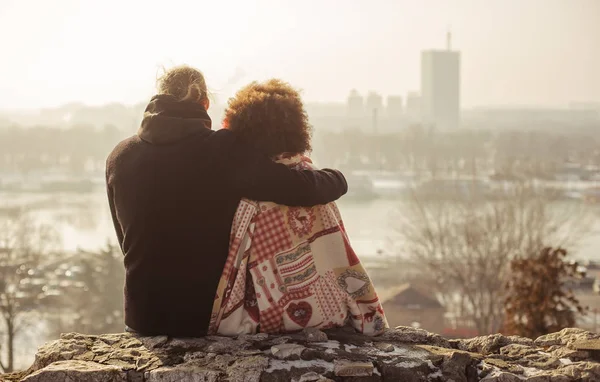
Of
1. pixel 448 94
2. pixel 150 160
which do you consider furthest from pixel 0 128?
pixel 150 160

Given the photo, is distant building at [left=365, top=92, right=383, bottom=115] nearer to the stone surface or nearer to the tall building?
the tall building

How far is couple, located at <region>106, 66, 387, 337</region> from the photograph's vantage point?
9.30ft

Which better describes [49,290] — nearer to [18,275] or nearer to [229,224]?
[18,275]

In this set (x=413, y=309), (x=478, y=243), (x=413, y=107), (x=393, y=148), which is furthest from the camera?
(x=413, y=107)

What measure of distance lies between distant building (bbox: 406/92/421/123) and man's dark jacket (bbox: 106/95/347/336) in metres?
45.1

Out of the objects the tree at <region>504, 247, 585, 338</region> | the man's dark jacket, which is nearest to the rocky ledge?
the man's dark jacket

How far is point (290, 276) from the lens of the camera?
291cm

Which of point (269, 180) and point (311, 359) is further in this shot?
point (269, 180)

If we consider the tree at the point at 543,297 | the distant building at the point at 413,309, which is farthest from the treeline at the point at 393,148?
the tree at the point at 543,297

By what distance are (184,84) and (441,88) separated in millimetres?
45061

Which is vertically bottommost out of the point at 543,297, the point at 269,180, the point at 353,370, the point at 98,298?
the point at 98,298

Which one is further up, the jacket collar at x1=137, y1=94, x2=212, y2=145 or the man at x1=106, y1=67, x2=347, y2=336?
the jacket collar at x1=137, y1=94, x2=212, y2=145

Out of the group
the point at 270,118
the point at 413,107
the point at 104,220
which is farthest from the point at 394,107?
the point at 270,118

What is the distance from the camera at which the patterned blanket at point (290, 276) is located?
113 inches
